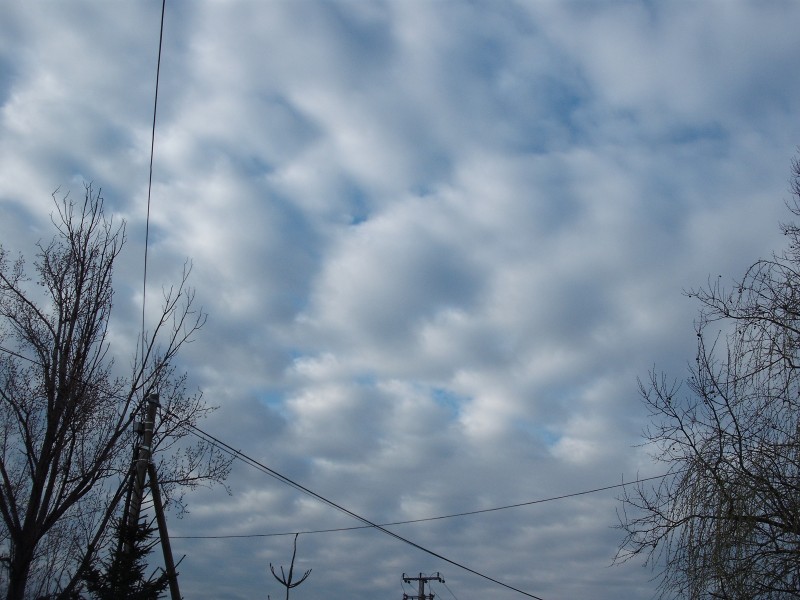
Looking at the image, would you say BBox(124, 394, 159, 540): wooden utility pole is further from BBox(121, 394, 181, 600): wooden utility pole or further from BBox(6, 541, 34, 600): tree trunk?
BBox(6, 541, 34, 600): tree trunk

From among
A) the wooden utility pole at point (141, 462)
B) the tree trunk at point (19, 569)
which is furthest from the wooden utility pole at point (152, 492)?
the tree trunk at point (19, 569)

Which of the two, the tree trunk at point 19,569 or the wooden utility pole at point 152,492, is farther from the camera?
the wooden utility pole at point 152,492

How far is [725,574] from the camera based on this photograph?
270 inches

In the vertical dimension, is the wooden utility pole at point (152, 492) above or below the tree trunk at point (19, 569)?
above

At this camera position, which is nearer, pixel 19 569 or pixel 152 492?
pixel 19 569

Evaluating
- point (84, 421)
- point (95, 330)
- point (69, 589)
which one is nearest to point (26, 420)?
point (84, 421)

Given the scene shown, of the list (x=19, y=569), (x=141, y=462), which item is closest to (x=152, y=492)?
(x=141, y=462)

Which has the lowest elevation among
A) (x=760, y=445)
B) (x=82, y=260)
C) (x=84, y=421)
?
(x=760, y=445)

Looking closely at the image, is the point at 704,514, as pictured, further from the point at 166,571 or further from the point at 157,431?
the point at 157,431

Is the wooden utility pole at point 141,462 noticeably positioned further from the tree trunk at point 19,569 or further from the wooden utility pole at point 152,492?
the tree trunk at point 19,569

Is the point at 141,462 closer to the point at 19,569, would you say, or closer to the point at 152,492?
the point at 152,492

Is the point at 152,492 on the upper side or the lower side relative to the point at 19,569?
upper

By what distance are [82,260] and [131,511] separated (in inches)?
198

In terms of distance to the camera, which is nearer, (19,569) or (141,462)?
(19,569)
